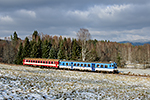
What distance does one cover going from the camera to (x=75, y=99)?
12672 mm

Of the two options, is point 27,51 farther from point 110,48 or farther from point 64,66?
point 110,48

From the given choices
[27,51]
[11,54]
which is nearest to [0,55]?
[11,54]

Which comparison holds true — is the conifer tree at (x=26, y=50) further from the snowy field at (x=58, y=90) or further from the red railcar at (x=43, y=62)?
the snowy field at (x=58, y=90)

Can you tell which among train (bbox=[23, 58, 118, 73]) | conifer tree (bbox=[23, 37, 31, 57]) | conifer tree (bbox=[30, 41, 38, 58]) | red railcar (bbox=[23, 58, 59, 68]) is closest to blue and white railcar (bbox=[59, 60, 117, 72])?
train (bbox=[23, 58, 118, 73])

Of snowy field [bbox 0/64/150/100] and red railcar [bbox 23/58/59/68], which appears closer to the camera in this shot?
snowy field [bbox 0/64/150/100]

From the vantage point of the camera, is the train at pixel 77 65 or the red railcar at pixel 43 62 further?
the red railcar at pixel 43 62

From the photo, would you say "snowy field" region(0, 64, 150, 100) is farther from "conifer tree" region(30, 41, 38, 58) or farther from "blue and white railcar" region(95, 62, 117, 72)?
"conifer tree" region(30, 41, 38, 58)

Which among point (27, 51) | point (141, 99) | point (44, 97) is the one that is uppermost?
point (27, 51)

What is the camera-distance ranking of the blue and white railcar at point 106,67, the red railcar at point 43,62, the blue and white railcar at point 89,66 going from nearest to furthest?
the blue and white railcar at point 106,67 → the blue and white railcar at point 89,66 → the red railcar at point 43,62

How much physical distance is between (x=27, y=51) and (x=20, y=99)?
62112mm

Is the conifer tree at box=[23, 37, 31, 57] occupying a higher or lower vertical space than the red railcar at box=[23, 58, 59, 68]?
higher

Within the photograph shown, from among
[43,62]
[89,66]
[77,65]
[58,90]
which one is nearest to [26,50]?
[43,62]

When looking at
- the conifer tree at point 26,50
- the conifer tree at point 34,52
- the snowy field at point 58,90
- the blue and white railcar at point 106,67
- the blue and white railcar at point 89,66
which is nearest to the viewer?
the snowy field at point 58,90

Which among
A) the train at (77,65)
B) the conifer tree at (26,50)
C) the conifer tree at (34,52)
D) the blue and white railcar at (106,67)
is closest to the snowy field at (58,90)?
the blue and white railcar at (106,67)
